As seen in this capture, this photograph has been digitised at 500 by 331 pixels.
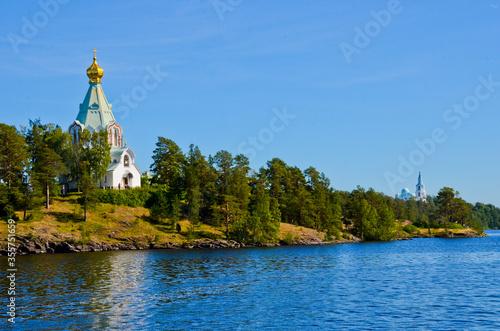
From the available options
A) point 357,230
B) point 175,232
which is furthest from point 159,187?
point 357,230

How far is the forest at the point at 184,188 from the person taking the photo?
9244 cm

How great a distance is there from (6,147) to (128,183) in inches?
1259

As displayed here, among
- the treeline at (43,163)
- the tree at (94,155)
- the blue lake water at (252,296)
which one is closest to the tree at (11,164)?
the treeline at (43,163)

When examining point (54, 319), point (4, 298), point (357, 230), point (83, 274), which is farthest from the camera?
point (357, 230)

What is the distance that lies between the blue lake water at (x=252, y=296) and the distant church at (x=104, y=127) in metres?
50.1

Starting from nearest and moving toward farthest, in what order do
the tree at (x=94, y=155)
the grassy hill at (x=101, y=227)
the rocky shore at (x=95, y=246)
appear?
the rocky shore at (x=95, y=246) → the grassy hill at (x=101, y=227) → the tree at (x=94, y=155)

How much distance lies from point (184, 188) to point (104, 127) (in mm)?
24468

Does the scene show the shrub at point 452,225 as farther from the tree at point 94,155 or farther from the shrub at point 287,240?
the tree at point 94,155

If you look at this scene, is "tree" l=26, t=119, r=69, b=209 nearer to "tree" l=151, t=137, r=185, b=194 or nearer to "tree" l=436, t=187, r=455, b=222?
"tree" l=151, t=137, r=185, b=194

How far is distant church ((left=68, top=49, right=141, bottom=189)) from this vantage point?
378 feet

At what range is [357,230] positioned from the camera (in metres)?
140

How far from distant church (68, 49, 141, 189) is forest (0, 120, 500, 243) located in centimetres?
478

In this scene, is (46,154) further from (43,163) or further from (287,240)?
(287,240)

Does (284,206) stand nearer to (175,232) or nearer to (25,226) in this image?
(175,232)
